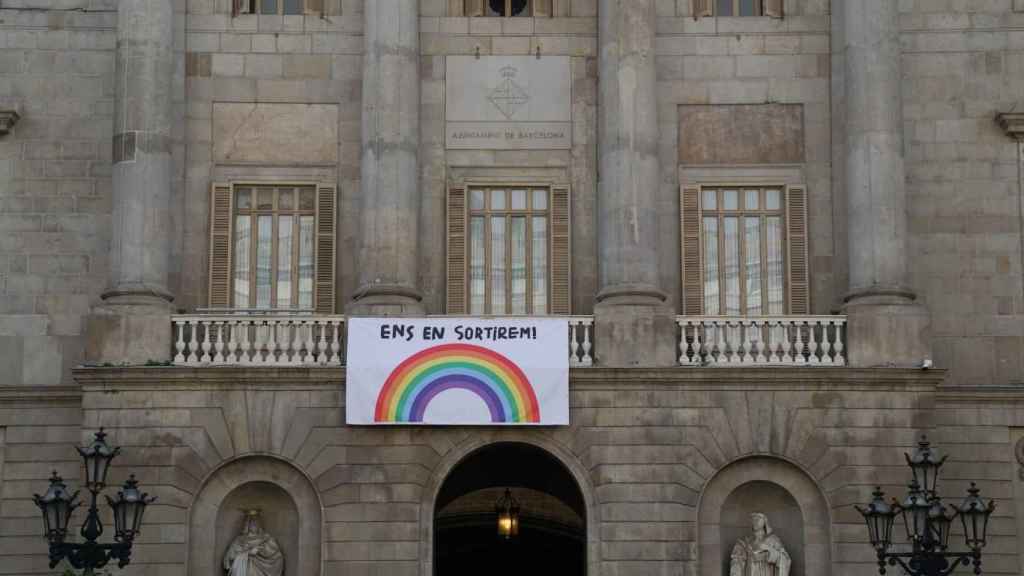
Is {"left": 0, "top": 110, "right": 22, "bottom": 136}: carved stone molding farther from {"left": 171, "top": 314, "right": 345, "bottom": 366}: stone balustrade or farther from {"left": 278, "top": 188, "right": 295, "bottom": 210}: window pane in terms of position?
{"left": 171, "top": 314, "right": 345, "bottom": 366}: stone balustrade

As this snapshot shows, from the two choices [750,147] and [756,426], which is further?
[750,147]

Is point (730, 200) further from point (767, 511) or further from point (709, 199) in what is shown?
point (767, 511)

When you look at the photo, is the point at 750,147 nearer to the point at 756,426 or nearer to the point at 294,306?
the point at 756,426

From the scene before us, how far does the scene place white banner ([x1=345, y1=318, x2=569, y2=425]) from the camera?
33344mm

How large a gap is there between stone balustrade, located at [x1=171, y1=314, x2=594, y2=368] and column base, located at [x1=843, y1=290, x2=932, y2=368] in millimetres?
4792

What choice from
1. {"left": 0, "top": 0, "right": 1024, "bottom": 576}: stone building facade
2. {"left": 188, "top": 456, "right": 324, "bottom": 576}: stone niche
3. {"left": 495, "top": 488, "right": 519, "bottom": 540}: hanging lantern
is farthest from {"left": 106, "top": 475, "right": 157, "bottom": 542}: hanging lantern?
{"left": 495, "top": 488, "right": 519, "bottom": 540}: hanging lantern

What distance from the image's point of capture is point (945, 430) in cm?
3509

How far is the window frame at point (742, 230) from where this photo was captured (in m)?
36.1

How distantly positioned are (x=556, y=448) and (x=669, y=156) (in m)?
6.48

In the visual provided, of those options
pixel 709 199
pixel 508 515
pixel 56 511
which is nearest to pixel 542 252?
pixel 709 199

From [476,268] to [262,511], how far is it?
6.25m

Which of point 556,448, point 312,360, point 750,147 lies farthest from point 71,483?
point 750,147

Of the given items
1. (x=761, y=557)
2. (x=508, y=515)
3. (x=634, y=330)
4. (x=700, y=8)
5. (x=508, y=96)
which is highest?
(x=700, y=8)

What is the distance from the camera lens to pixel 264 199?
1428 inches
